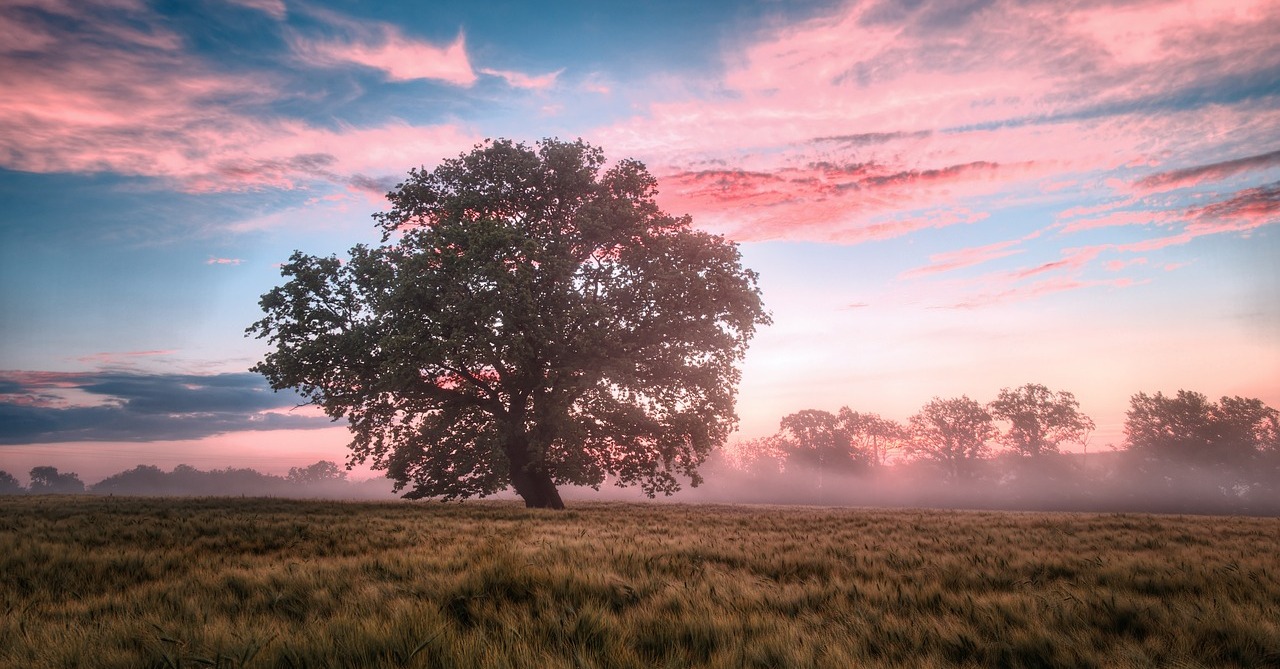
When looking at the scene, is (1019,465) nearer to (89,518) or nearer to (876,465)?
(876,465)

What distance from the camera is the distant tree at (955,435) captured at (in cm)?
9631

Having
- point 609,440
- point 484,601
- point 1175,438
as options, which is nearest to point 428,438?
point 609,440

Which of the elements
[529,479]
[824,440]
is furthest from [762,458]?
[529,479]

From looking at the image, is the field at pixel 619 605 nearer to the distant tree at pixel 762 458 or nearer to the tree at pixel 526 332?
the tree at pixel 526 332

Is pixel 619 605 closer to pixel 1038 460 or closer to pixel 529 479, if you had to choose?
pixel 529 479

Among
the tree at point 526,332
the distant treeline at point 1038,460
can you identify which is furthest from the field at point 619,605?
the distant treeline at point 1038,460

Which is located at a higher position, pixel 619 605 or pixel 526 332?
pixel 526 332

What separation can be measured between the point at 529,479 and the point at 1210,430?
110 m

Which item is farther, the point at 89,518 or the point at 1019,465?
the point at 1019,465

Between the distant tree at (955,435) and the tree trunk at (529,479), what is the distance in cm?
9200

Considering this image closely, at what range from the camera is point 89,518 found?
13383 millimetres

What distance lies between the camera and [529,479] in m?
24.5

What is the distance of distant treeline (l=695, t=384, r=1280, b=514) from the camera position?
280 feet

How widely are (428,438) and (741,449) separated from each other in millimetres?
121489
